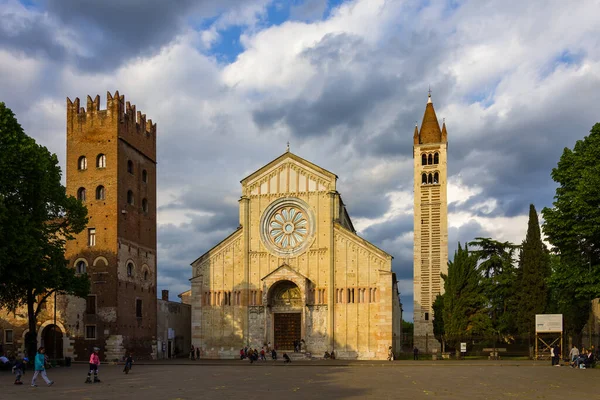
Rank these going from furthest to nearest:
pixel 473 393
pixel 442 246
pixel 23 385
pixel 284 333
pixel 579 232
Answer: pixel 442 246, pixel 284 333, pixel 579 232, pixel 23 385, pixel 473 393

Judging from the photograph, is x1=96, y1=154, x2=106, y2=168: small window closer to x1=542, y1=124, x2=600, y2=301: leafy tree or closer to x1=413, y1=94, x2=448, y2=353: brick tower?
x1=413, y1=94, x2=448, y2=353: brick tower

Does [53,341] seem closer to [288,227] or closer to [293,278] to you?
[293,278]

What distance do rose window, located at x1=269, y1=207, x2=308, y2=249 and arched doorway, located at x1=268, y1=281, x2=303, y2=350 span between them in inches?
128

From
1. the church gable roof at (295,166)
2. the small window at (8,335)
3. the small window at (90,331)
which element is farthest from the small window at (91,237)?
the church gable roof at (295,166)

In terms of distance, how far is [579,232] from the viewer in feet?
110

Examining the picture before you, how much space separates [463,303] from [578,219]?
18.1 m

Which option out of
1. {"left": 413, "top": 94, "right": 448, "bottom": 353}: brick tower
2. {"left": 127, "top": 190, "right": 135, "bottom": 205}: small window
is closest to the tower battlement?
{"left": 127, "top": 190, "right": 135, "bottom": 205}: small window

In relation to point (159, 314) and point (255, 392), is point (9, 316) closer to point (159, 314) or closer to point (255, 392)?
point (159, 314)

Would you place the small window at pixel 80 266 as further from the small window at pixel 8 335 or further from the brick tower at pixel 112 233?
the small window at pixel 8 335

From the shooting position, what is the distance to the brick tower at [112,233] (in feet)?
149

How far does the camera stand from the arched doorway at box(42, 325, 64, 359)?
46.3 m

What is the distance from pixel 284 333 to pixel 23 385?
1049 inches

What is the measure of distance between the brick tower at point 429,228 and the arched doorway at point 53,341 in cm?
2967

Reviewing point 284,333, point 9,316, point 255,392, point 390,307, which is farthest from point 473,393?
point 9,316
